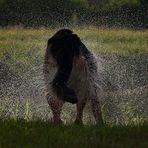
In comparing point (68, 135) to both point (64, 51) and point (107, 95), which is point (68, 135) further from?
point (107, 95)

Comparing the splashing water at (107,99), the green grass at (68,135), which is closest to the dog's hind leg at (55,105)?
the green grass at (68,135)

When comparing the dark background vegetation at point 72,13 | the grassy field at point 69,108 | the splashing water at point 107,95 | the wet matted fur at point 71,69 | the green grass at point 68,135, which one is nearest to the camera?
the green grass at point 68,135

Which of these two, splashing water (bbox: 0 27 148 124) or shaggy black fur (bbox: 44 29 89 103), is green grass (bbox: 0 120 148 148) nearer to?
shaggy black fur (bbox: 44 29 89 103)

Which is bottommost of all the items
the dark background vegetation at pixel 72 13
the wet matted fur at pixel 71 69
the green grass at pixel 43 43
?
the wet matted fur at pixel 71 69

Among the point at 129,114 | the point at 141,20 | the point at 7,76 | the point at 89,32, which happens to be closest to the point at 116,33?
the point at 89,32

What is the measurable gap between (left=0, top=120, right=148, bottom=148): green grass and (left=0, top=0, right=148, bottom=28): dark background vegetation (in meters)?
29.5

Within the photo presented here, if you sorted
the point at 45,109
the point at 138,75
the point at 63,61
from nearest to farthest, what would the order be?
the point at 63,61 → the point at 45,109 → the point at 138,75

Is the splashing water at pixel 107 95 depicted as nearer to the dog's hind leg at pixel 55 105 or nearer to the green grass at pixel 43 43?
the dog's hind leg at pixel 55 105

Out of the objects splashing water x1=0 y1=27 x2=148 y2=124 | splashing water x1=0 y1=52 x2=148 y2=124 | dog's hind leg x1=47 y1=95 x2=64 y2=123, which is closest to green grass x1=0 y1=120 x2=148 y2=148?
dog's hind leg x1=47 y1=95 x2=64 y2=123

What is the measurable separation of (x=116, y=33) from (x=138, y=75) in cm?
1035

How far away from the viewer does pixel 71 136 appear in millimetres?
7219

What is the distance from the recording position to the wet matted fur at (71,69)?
9.00m

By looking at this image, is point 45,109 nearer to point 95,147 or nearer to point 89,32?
point 95,147

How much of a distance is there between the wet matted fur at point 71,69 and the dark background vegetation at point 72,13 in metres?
28.0
